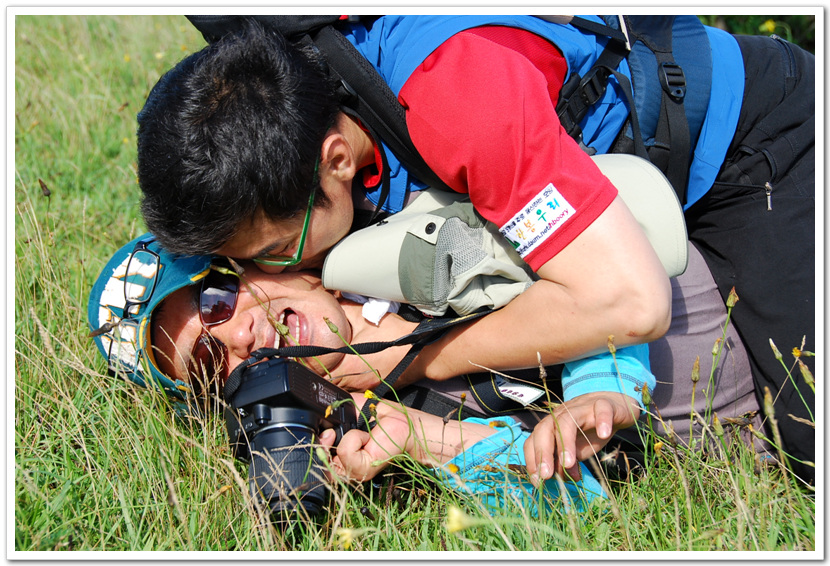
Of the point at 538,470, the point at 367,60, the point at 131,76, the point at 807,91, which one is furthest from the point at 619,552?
the point at 131,76

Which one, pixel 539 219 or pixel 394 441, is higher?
pixel 539 219

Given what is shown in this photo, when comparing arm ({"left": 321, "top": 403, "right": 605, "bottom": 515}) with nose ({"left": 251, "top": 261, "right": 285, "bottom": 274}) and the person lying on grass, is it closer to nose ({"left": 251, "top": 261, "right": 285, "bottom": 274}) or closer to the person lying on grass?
the person lying on grass

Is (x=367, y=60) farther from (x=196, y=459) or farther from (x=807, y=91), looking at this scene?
(x=807, y=91)

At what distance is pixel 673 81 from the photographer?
7.58ft

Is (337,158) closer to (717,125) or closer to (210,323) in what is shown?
(210,323)

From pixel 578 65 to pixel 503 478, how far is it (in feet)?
4.57

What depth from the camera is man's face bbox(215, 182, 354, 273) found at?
223 cm

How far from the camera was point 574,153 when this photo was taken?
6.31ft

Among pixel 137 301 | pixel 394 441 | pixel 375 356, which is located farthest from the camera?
pixel 375 356

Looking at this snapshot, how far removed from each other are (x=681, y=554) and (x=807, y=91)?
1.83 m

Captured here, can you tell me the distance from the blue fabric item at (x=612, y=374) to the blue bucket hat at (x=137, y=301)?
4.44 ft

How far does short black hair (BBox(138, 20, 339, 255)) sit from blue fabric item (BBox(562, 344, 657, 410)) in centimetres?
108

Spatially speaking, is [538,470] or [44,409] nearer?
[538,470]

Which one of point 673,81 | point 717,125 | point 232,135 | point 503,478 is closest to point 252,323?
point 232,135
